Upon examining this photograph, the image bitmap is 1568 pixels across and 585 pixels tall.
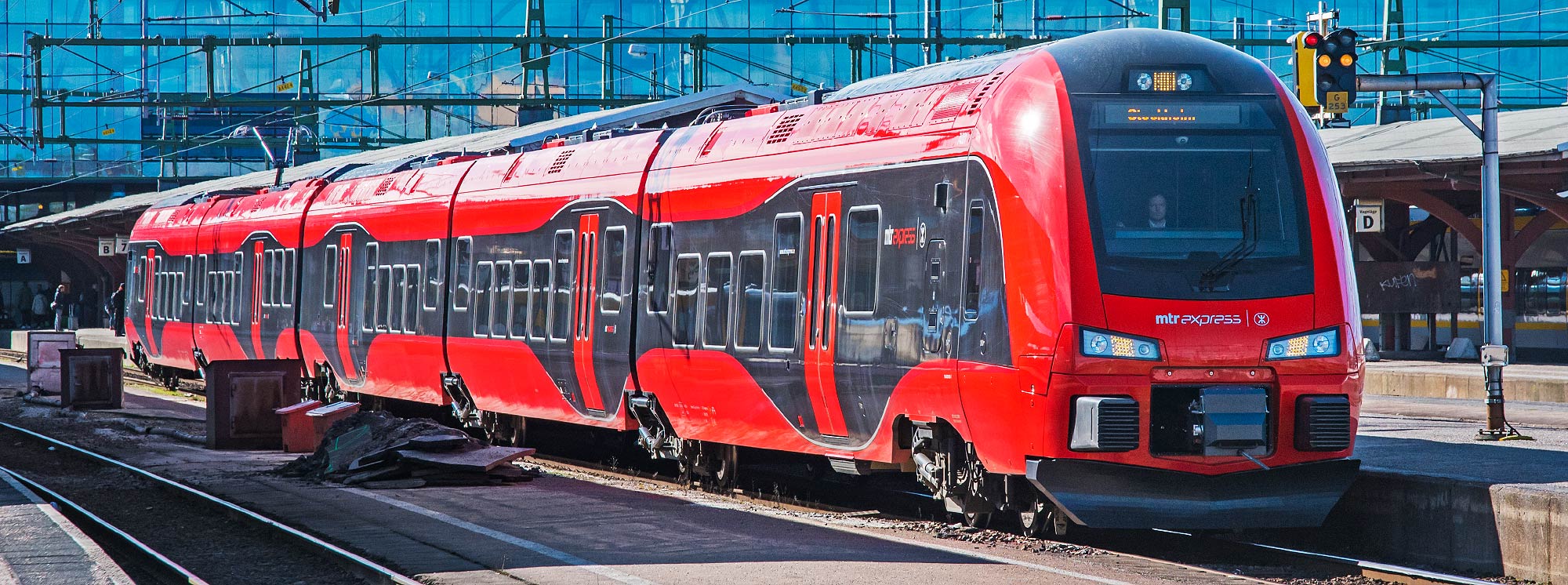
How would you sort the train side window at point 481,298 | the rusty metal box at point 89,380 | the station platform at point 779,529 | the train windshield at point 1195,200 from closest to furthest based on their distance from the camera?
the station platform at point 779,529, the train windshield at point 1195,200, the train side window at point 481,298, the rusty metal box at point 89,380

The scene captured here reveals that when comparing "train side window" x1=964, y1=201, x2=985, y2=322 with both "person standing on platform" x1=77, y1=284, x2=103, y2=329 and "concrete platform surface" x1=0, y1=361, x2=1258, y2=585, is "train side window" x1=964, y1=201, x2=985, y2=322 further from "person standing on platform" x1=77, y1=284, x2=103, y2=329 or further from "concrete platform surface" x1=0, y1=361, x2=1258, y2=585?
"person standing on platform" x1=77, y1=284, x2=103, y2=329

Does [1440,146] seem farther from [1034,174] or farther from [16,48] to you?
[16,48]

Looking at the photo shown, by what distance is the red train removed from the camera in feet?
32.5

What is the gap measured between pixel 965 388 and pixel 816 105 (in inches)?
138

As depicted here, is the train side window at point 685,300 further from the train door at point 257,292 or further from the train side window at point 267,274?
the train door at point 257,292

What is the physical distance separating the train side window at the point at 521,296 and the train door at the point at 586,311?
107cm

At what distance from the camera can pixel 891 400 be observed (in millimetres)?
11477

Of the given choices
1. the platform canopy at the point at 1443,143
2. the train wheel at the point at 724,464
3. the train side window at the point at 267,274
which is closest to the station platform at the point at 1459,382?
the platform canopy at the point at 1443,143

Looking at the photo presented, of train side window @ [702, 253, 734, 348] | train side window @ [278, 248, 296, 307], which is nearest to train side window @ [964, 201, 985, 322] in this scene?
train side window @ [702, 253, 734, 348]

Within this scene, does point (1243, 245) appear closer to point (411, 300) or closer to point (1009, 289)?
point (1009, 289)

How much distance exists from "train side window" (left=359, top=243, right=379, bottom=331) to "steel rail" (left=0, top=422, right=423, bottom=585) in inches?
138

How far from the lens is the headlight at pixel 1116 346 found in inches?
385

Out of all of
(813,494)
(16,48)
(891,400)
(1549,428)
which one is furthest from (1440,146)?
(16,48)

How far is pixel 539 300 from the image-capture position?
55.7 feet
